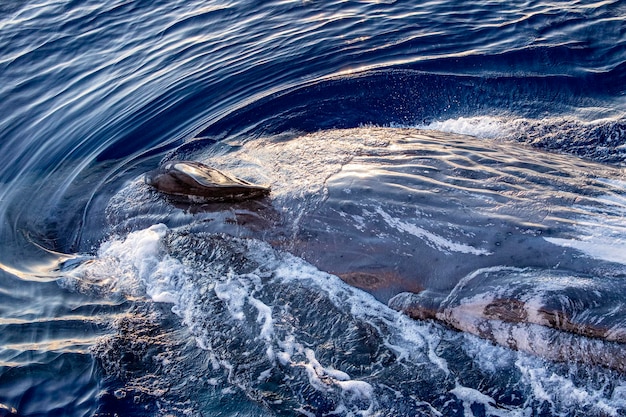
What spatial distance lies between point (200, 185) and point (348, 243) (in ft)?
4.82

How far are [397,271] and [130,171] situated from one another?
13.3 ft

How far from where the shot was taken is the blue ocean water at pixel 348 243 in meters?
4.34

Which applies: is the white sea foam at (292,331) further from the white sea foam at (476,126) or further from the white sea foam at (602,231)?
the white sea foam at (476,126)

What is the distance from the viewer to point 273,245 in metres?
5.38

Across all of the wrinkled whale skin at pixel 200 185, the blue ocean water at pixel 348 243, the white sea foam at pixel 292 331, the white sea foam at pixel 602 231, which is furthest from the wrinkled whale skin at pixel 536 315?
the wrinkled whale skin at pixel 200 185

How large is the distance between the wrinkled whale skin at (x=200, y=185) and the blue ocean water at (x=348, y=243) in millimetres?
131

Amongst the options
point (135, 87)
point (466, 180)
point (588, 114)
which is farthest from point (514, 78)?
point (135, 87)

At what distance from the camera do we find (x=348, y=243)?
498 cm

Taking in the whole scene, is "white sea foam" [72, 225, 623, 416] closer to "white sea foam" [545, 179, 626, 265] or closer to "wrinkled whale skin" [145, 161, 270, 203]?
"wrinkled whale skin" [145, 161, 270, 203]

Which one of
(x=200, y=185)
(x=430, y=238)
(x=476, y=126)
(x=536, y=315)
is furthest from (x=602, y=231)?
(x=200, y=185)

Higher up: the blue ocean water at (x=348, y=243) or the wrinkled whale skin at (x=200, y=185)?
the wrinkled whale skin at (x=200, y=185)

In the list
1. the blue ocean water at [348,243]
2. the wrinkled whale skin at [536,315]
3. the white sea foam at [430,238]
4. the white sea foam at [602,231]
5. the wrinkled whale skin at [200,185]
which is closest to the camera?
the wrinkled whale skin at [536,315]

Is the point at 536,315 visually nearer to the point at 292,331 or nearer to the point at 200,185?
the point at 292,331

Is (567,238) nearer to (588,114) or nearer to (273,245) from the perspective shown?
(273,245)
